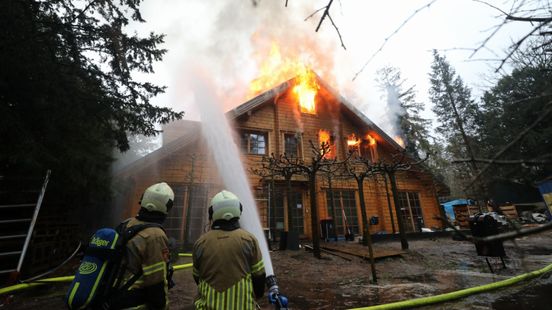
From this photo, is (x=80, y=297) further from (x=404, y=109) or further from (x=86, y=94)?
(x=404, y=109)

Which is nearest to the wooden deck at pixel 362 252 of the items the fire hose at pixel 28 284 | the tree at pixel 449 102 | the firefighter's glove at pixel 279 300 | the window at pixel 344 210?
the window at pixel 344 210

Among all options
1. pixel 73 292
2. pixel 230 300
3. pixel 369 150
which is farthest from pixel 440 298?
pixel 369 150

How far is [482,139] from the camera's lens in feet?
89.1

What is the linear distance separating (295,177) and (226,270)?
12027mm

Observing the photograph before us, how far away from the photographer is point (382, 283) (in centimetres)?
621

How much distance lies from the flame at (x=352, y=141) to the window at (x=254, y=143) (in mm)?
5822

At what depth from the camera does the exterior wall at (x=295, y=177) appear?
12.3 metres

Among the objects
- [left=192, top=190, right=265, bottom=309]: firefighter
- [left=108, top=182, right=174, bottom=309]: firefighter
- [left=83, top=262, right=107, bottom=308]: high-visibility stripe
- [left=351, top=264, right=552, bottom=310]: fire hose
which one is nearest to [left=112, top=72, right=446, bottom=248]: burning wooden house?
[left=351, top=264, right=552, bottom=310]: fire hose

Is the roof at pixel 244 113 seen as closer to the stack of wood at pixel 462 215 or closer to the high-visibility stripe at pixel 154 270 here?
the stack of wood at pixel 462 215

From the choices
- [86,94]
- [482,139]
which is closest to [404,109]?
[482,139]

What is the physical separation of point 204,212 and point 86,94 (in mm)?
7422

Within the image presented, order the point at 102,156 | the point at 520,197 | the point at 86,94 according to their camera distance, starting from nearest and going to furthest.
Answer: the point at 86,94, the point at 102,156, the point at 520,197

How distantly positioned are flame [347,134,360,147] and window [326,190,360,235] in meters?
3.29

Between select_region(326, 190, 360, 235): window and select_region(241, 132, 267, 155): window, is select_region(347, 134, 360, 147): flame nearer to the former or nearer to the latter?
select_region(326, 190, 360, 235): window
